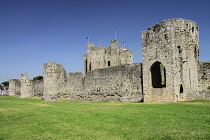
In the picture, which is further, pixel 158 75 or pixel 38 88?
pixel 38 88

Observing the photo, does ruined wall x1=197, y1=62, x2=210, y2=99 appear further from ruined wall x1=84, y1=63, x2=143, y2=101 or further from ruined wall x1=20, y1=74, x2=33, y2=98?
ruined wall x1=20, y1=74, x2=33, y2=98

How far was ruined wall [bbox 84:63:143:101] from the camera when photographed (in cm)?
1869

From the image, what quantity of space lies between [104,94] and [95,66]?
77.0 feet

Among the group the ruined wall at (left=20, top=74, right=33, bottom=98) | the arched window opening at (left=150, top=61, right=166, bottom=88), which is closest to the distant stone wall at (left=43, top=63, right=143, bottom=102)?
the arched window opening at (left=150, top=61, right=166, bottom=88)

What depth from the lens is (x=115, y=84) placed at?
20.1 m

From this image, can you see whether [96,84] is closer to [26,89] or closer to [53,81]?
[53,81]

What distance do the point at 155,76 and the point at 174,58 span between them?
333 centimetres

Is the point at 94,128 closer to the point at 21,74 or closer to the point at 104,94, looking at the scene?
the point at 104,94

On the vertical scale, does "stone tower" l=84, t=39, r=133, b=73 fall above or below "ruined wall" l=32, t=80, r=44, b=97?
above

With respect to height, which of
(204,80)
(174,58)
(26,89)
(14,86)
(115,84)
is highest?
(174,58)

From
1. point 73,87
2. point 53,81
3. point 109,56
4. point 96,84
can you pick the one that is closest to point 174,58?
point 96,84

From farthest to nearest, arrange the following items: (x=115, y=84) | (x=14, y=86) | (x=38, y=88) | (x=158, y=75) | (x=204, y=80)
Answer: (x=14, y=86)
(x=38, y=88)
(x=115, y=84)
(x=158, y=75)
(x=204, y=80)

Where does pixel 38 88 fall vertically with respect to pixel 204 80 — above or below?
below

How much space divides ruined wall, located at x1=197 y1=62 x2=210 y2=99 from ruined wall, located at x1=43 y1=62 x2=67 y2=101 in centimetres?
1455
